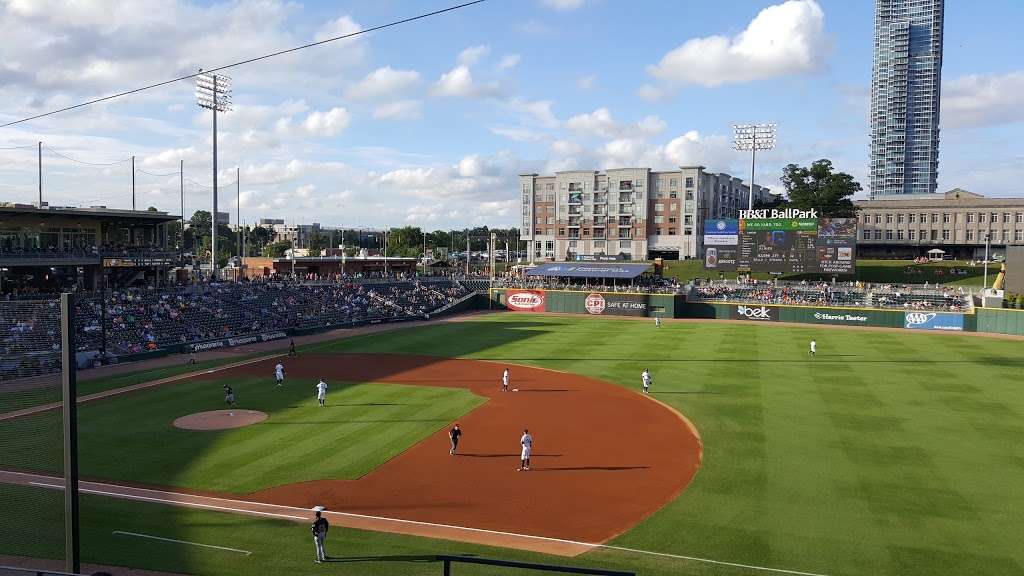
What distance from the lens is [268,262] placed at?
3615 inches

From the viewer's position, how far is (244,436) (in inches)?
1016

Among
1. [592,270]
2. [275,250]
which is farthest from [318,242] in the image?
[592,270]

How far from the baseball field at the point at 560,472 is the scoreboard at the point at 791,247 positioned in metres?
25.7

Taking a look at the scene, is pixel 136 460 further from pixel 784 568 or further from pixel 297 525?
pixel 784 568

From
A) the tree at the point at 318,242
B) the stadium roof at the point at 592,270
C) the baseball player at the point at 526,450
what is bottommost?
the baseball player at the point at 526,450

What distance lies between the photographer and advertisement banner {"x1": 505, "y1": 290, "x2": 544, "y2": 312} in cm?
7644

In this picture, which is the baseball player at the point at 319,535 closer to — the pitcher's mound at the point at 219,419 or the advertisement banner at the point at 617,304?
the pitcher's mound at the point at 219,419

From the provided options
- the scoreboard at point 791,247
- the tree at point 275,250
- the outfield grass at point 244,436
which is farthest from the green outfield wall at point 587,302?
the tree at point 275,250

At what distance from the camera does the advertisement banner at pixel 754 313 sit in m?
A: 65.6

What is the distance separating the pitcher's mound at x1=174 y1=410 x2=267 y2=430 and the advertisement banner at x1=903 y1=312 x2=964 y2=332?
56351 millimetres

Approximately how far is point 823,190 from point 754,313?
124 feet

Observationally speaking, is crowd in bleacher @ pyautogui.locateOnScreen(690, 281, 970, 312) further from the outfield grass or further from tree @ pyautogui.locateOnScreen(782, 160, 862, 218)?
the outfield grass

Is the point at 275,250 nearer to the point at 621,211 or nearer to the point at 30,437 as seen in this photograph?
the point at 621,211

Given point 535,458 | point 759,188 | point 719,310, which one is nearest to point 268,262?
point 719,310
